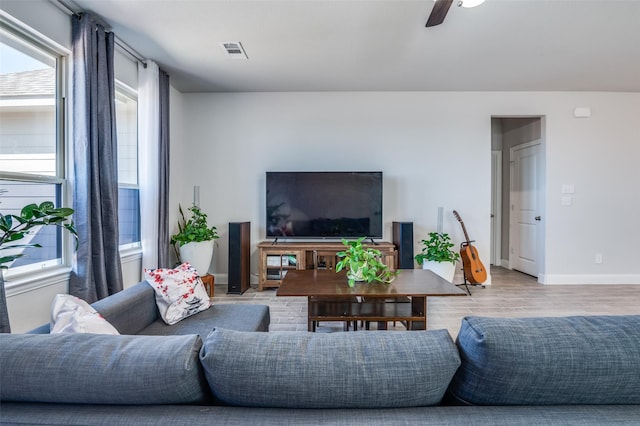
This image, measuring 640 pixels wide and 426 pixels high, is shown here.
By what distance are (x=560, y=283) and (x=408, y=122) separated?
2.91 metres

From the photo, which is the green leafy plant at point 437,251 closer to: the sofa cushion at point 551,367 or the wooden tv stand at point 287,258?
the wooden tv stand at point 287,258

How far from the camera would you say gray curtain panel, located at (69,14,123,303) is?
7.80 ft

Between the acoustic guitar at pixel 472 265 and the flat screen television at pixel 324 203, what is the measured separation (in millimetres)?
1109

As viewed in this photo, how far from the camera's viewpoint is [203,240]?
3.76 metres

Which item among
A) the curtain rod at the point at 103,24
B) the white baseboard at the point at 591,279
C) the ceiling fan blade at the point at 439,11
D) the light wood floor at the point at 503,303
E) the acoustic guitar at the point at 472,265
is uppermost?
the curtain rod at the point at 103,24

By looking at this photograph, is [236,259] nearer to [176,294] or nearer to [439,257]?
[176,294]

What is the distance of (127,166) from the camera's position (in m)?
3.29

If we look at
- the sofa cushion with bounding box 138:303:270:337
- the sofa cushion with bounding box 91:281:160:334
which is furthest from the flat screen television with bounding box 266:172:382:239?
the sofa cushion with bounding box 91:281:160:334

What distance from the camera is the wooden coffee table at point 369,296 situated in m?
2.08

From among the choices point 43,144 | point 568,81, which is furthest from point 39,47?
point 568,81

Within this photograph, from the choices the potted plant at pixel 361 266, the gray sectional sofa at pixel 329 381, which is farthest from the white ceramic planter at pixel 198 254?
the gray sectional sofa at pixel 329 381

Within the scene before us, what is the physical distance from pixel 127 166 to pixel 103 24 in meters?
1.24

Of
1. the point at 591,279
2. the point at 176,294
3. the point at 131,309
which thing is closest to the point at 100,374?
the point at 131,309

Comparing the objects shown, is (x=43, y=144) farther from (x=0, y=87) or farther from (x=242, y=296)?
(x=242, y=296)
